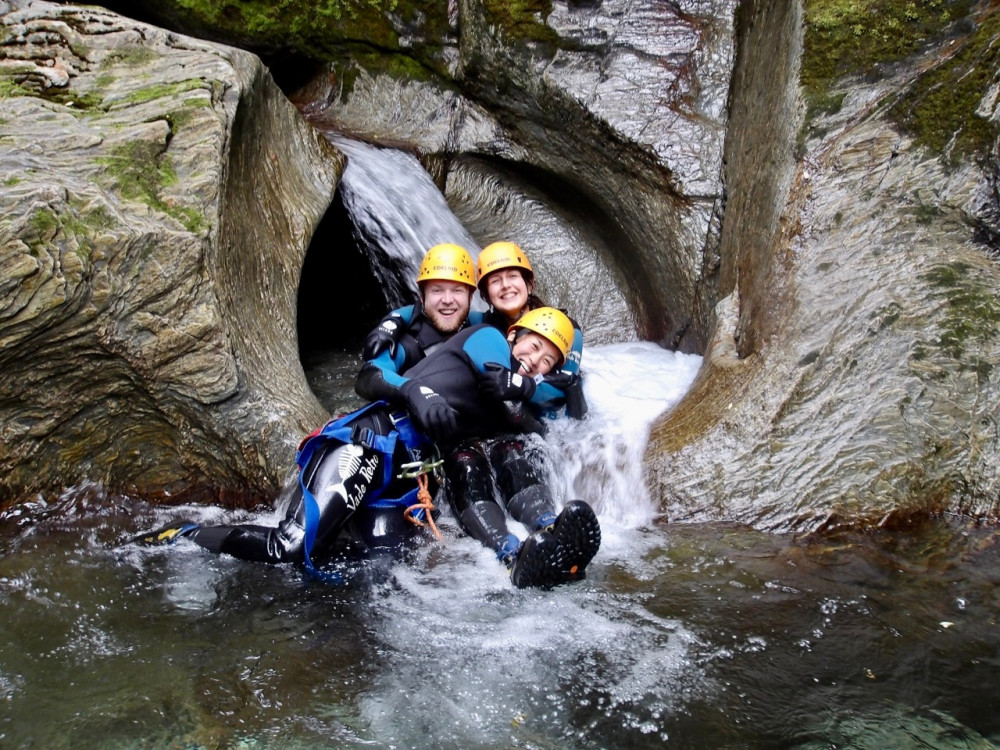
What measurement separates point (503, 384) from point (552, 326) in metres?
0.66

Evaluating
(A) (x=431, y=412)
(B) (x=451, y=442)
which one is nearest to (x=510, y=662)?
(A) (x=431, y=412)

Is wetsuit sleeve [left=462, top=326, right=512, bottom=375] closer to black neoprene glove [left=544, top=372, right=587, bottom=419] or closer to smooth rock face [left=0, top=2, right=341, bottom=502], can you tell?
black neoprene glove [left=544, top=372, right=587, bottom=419]

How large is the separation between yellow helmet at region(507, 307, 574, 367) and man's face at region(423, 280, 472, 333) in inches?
18.1

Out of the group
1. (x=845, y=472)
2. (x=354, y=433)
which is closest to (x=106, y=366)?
(x=354, y=433)

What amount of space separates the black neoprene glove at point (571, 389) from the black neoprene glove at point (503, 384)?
418mm

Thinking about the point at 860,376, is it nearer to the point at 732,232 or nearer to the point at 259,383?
the point at 732,232

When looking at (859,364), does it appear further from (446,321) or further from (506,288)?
(446,321)

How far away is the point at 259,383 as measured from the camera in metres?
4.62

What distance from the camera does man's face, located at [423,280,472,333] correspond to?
Answer: 5.38m

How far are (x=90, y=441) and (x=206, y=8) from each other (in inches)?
228

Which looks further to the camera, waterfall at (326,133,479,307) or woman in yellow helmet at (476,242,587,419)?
waterfall at (326,133,479,307)

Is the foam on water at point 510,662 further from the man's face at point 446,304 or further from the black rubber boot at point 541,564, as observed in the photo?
the man's face at point 446,304

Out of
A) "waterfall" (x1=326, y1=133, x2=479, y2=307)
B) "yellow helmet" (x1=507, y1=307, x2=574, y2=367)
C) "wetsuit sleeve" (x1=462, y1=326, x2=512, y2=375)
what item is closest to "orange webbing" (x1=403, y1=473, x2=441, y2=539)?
"wetsuit sleeve" (x1=462, y1=326, x2=512, y2=375)

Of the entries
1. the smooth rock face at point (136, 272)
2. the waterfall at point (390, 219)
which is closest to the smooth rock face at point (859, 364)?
the smooth rock face at point (136, 272)
